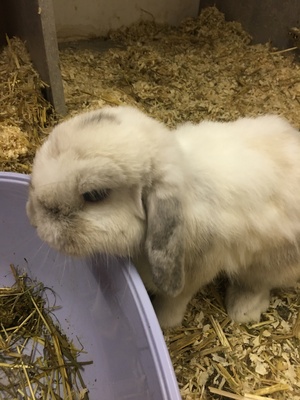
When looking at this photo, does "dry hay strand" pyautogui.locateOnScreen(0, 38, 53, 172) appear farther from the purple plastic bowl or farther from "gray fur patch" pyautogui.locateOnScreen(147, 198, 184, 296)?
"gray fur patch" pyautogui.locateOnScreen(147, 198, 184, 296)

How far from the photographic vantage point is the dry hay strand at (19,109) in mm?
2215

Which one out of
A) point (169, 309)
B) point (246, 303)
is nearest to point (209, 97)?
point (246, 303)

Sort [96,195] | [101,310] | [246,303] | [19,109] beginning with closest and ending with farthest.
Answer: [96,195], [101,310], [246,303], [19,109]

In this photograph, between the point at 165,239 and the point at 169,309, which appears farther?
the point at 169,309

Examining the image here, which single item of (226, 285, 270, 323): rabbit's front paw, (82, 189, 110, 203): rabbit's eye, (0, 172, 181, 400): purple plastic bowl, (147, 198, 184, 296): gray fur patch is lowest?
(226, 285, 270, 323): rabbit's front paw

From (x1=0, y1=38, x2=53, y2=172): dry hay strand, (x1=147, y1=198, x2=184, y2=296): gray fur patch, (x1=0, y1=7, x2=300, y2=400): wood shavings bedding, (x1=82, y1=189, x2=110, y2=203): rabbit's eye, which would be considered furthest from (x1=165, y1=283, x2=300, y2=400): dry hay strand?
(x1=0, y1=38, x2=53, y2=172): dry hay strand

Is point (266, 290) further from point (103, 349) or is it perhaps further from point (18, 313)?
point (18, 313)

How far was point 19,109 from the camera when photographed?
7.80ft

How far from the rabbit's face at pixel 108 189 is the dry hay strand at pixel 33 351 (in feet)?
2.15

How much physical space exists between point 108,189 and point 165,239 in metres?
0.23

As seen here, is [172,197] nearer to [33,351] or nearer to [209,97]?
[33,351]

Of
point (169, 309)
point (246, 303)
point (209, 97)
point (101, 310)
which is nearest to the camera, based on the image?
point (101, 310)

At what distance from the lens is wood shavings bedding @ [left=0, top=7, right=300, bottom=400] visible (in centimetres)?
182

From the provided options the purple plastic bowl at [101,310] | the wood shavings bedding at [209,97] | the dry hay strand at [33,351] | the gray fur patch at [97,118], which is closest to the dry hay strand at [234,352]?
the wood shavings bedding at [209,97]
